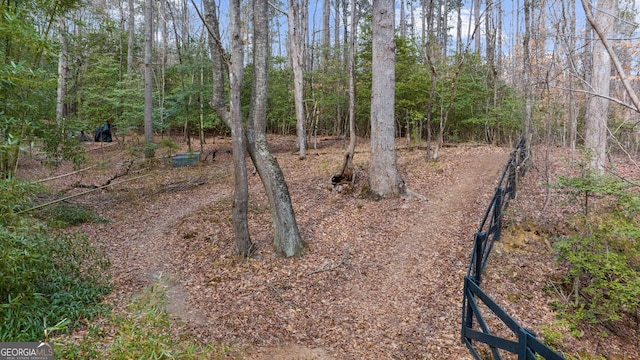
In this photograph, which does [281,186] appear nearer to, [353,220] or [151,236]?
[353,220]

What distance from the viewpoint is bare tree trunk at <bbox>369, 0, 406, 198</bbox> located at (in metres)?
8.53

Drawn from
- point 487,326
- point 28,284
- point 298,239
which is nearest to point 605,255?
point 487,326

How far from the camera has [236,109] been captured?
18.8 ft

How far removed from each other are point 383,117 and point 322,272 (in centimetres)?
461

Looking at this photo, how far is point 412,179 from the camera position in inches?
406

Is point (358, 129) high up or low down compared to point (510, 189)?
up

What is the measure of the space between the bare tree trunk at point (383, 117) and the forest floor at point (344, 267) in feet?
1.85

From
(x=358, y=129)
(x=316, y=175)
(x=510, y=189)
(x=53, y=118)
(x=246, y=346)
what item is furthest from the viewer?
(x=358, y=129)

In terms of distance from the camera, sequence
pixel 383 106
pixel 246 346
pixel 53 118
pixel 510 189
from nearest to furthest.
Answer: pixel 246 346, pixel 53 118, pixel 510 189, pixel 383 106

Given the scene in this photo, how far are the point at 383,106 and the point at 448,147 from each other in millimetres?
8694

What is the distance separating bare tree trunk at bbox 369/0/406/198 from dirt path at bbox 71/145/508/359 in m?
A: 0.56

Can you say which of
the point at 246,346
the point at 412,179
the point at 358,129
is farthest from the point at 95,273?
the point at 358,129

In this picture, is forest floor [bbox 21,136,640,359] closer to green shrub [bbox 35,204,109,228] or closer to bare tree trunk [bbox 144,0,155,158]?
green shrub [bbox 35,204,109,228]

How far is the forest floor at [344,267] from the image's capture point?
4.35m
